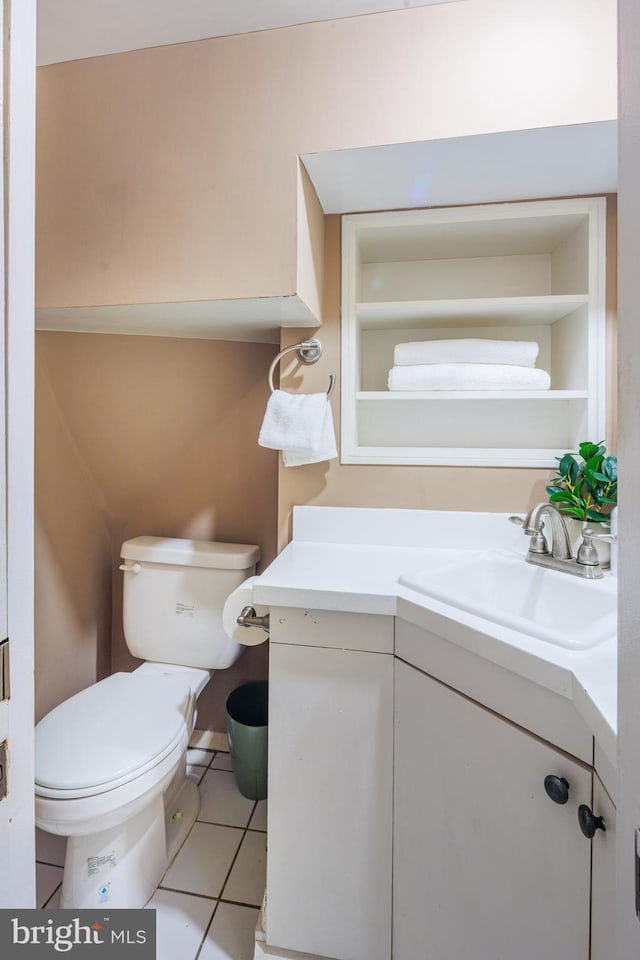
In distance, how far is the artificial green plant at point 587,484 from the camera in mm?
1198

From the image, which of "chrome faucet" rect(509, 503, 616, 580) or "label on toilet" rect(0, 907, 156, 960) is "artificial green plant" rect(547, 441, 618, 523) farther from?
"label on toilet" rect(0, 907, 156, 960)

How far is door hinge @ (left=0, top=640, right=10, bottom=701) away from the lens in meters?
0.48

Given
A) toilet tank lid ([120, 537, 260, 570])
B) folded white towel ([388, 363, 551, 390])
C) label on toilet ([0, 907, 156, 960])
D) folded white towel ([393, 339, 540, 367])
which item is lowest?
label on toilet ([0, 907, 156, 960])

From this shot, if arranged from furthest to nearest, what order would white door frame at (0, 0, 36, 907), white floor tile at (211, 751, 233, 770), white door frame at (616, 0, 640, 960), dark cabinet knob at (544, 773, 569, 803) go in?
white floor tile at (211, 751, 233, 770)
dark cabinet knob at (544, 773, 569, 803)
white door frame at (0, 0, 36, 907)
white door frame at (616, 0, 640, 960)

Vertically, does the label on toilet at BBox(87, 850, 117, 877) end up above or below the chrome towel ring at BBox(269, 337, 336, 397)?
below

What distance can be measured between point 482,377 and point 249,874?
156 centimetres

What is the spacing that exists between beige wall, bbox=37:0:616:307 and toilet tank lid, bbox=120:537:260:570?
2.80 feet

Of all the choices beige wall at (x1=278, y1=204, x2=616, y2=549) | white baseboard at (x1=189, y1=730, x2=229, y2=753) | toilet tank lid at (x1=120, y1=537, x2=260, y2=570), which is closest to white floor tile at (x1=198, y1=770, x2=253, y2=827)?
white baseboard at (x1=189, y1=730, x2=229, y2=753)

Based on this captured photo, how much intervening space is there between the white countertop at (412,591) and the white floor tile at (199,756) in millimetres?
1021

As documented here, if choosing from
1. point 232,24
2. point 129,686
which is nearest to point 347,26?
point 232,24

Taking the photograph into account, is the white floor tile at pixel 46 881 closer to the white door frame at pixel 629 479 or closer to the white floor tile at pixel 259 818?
the white floor tile at pixel 259 818

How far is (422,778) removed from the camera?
94cm

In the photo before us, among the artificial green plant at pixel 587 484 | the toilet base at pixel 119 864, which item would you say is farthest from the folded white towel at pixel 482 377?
the toilet base at pixel 119 864

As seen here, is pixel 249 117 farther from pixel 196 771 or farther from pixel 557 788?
pixel 196 771
